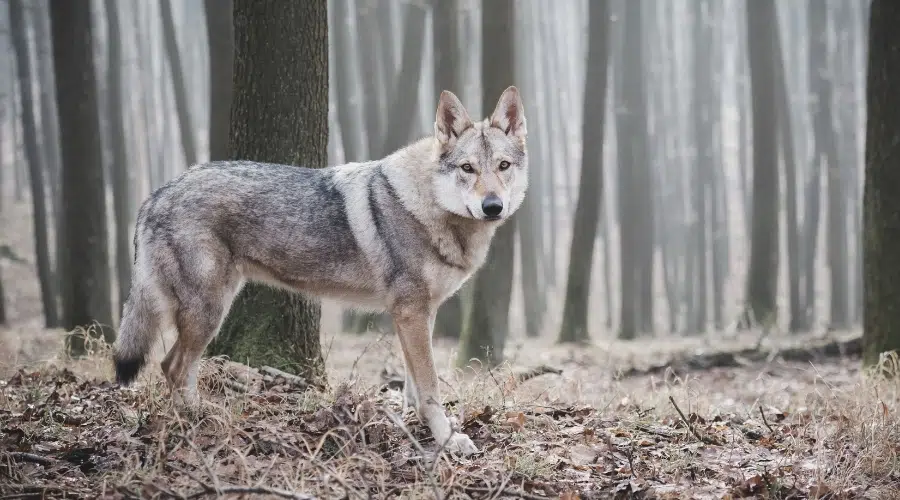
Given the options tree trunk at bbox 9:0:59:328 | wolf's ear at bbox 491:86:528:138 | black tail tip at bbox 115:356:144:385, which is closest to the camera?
black tail tip at bbox 115:356:144:385

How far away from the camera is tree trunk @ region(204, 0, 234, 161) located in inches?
430

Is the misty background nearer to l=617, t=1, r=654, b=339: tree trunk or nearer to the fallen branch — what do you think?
l=617, t=1, r=654, b=339: tree trunk

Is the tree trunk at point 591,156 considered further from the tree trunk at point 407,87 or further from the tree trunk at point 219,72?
the tree trunk at point 219,72

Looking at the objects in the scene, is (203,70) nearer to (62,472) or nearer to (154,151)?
(154,151)

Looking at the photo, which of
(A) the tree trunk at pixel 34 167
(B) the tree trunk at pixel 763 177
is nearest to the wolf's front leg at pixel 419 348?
(B) the tree trunk at pixel 763 177

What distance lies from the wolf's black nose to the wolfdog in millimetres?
76

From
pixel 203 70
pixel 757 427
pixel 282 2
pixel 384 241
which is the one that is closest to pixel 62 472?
pixel 384 241

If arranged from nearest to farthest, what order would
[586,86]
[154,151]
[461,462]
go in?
[461,462] → [586,86] → [154,151]

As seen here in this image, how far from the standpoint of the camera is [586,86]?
14.4 m

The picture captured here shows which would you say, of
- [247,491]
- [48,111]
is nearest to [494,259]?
[247,491]

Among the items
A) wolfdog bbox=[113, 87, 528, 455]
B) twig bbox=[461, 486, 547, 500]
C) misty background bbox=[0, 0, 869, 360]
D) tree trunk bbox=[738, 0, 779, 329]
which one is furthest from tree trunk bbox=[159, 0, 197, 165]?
twig bbox=[461, 486, 547, 500]

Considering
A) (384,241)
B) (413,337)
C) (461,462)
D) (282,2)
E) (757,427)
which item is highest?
(282,2)

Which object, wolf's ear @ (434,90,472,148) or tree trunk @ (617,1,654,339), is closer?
wolf's ear @ (434,90,472,148)

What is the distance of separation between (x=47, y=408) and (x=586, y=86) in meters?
11.8
